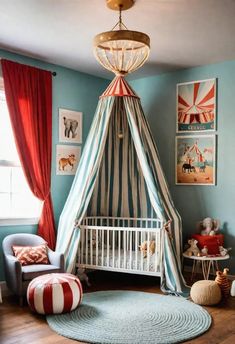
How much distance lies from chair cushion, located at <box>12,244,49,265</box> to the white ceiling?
2.09 metres

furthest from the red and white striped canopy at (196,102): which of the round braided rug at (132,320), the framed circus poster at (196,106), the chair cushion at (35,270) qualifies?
the chair cushion at (35,270)

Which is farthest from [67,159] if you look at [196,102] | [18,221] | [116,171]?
[196,102]

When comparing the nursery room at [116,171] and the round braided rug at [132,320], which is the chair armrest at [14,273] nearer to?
the nursery room at [116,171]

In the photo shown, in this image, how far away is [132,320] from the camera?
137 inches

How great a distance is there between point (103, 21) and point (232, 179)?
2355 mm

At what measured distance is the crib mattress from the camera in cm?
439

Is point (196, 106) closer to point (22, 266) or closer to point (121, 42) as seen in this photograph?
point (121, 42)

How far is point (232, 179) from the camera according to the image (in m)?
4.93

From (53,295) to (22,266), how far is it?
2.54ft

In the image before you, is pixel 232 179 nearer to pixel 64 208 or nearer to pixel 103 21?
pixel 64 208

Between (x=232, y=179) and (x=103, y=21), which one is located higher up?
(x=103, y=21)

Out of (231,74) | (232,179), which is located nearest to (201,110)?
Answer: (231,74)

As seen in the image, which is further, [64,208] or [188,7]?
[64,208]

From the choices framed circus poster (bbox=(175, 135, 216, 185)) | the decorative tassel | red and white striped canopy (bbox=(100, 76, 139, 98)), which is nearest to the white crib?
the decorative tassel
